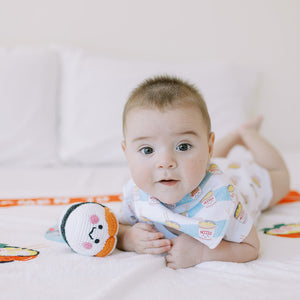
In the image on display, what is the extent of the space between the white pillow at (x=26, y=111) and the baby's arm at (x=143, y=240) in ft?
3.38

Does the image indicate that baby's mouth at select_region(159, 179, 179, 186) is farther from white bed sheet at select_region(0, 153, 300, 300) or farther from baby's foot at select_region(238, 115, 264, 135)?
baby's foot at select_region(238, 115, 264, 135)

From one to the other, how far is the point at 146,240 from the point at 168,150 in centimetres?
23

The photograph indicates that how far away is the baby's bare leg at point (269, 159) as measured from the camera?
132 centimetres

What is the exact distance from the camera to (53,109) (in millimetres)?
1982

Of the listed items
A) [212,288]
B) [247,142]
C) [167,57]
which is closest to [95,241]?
[212,288]

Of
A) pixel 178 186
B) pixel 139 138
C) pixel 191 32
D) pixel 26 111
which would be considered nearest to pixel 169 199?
pixel 178 186

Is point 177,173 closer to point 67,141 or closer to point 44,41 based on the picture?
point 67,141

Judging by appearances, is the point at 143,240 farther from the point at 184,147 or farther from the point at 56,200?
the point at 56,200

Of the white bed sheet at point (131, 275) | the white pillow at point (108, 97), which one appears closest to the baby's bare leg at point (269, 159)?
the white bed sheet at point (131, 275)

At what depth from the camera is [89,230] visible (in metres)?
0.88

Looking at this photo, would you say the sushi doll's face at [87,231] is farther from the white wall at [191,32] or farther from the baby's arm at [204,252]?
the white wall at [191,32]

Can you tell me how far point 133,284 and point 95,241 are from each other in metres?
0.15

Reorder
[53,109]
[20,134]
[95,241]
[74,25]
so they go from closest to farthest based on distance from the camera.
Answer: [95,241]
[20,134]
[53,109]
[74,25]

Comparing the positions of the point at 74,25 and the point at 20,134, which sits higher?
the point at 74,25
